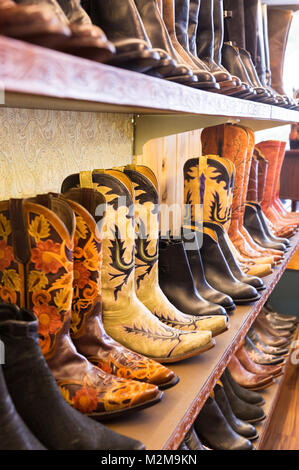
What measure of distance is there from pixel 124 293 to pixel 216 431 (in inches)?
27.3

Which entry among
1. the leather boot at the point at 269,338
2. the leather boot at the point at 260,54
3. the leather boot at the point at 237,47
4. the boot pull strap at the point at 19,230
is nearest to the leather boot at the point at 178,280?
the boot pull strap at the point at 19,230

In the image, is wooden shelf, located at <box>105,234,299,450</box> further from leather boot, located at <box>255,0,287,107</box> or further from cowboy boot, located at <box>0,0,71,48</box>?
leather boot, located at <box>255,0,287,107</box>

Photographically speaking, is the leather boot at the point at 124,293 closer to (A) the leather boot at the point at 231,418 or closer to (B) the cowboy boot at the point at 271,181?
(A) the leather boot at the point at 231,418

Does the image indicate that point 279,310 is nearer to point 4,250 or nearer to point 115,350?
point 115,350

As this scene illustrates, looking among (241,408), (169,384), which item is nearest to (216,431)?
(241,408)

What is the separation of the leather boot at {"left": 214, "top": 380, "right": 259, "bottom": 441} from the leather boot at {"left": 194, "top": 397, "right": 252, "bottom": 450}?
0.05 metres

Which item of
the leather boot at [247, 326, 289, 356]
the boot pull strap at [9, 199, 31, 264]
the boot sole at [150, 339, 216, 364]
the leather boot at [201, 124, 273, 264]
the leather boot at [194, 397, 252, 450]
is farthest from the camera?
the leather boot at [247, 326, 289, 356]

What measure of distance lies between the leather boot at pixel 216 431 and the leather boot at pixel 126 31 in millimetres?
1106

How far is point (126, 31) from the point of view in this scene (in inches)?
32.9

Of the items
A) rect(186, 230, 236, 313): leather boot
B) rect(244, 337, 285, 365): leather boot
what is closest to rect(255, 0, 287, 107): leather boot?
rect(186, 230, 236, 313): leather boot

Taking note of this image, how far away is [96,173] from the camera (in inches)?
40.2

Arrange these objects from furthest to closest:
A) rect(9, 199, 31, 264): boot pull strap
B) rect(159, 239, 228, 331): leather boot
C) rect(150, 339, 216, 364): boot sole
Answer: rect(159, 239, 228, 331): leather boot < rect(150, 339, 216, 364): boot sole < rect(9, 199, 31, 264): boot pull strap

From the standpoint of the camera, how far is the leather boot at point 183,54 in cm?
104

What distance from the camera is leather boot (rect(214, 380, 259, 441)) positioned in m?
1.61
